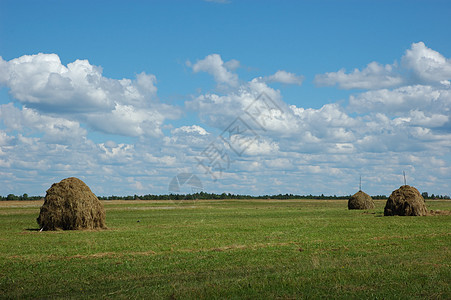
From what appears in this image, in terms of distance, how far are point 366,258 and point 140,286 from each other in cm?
919

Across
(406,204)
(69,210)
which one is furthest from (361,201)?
(69,210)

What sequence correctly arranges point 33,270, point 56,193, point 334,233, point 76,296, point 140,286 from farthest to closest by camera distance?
point 56,193
point 334,233
point 33,270
point 140,286
point 76,296

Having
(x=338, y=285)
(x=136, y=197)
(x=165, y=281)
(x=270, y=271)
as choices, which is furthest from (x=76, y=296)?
(x=136, y=197)

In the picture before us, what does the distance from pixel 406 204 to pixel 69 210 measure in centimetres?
3355

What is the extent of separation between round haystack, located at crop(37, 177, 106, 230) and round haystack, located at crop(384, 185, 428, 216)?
1189 inches

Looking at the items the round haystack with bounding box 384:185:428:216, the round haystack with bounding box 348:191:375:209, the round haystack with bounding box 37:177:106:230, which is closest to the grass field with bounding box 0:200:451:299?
the round haystack with bounding box 37:177:106:230

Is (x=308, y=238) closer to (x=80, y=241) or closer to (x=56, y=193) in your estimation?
(x=80, y=241)

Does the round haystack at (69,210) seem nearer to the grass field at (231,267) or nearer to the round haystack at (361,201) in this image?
the grass field at (231,267)

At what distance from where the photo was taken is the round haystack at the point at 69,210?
32562 millimetres

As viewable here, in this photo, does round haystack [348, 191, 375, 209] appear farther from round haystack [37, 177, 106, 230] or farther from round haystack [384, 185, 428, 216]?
round haystack [37, 177, 106, 230]

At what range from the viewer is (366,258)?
1752 centimetres

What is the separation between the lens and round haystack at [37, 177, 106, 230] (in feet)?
107

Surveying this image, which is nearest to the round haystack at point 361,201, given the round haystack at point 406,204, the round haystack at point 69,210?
the round haystack at point 406,204

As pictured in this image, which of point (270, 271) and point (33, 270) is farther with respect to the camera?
point (33, 270)
